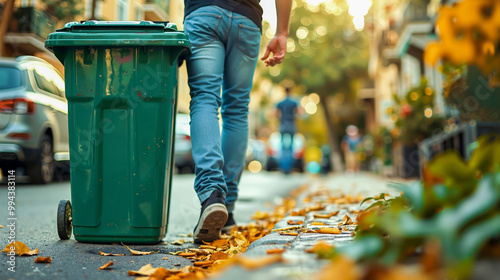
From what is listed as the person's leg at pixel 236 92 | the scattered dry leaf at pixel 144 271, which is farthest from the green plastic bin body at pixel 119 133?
the scattered dry leaf at pixel 144 271

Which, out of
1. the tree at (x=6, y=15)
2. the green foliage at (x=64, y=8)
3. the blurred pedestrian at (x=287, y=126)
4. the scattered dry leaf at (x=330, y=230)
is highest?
the green foliage at (x=64, y=8)

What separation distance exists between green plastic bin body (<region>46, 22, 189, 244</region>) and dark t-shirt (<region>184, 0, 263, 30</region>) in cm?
28

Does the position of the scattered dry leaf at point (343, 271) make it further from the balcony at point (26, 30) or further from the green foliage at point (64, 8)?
the green foliage at point (64, 8)

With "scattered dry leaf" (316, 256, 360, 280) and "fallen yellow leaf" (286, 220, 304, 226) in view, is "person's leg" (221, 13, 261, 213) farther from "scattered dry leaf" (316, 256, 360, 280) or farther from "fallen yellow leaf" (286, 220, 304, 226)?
"scattered dry leaf" (316, 256, 360, 280)

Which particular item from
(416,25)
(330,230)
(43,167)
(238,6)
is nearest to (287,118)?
(416,25)

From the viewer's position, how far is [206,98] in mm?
2857

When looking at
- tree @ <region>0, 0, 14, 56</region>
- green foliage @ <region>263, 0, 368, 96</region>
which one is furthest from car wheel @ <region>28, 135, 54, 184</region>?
green foliage @ <region>263, 0, 368, 96</region>

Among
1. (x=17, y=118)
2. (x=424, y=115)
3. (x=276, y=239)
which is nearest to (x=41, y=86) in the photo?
(x=17, y=118)

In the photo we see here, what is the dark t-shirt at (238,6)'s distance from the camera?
292 centimetres

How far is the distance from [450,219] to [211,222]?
1592 mm

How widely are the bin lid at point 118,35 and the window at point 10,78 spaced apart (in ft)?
8.28

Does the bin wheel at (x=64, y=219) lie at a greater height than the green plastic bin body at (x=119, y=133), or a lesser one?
lesser

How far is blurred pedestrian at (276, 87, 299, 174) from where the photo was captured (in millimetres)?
12758

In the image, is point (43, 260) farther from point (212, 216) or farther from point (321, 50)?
point (321, 50)
